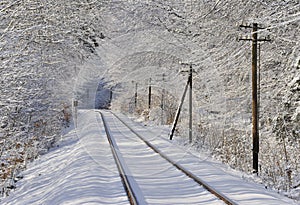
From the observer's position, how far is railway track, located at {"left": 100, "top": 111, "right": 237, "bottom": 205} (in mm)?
6930

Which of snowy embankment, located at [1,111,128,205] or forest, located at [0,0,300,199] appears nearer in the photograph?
snowy embankment, located at [1,111,128,205]

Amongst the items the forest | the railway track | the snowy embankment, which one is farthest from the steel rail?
the forest

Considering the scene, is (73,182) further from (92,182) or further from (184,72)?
(184,72)

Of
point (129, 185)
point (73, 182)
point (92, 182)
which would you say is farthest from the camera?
point (73, 182)

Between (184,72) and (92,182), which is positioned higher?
(184,72)

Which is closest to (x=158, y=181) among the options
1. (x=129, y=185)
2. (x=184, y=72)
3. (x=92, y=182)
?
(x=129, y=185)

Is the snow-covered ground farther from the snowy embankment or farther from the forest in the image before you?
the forest

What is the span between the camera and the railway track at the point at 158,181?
22.7 ft

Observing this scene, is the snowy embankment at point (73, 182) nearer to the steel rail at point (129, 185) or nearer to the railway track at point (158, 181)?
the steel rail at point (129, 185)

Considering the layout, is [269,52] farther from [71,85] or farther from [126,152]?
[71,85]

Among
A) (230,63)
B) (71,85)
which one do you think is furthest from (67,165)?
(71,85)

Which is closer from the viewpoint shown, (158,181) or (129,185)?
(129,185)

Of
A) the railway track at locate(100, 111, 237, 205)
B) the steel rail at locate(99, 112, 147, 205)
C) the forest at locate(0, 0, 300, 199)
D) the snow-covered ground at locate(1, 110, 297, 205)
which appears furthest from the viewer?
the forest at locate(0, 0, 300, 199)

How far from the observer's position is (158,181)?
8477mm
